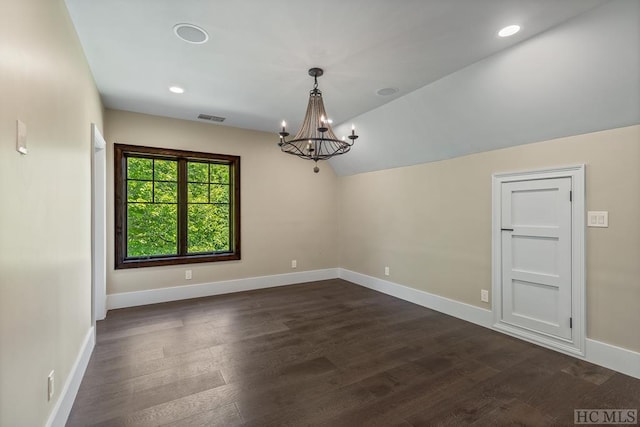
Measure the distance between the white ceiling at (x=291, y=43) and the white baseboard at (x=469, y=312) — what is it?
2711 mm

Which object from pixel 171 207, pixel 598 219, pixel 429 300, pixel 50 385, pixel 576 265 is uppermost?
pixel 171 207

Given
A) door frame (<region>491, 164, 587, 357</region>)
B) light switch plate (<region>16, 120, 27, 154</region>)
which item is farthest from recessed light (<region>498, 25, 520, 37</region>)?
light switch plate (<region>16, 120, 27, 154</region>)

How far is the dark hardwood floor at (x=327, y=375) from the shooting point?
1954 millimetres

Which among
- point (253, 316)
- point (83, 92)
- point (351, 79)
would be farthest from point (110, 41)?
point (253, 316)

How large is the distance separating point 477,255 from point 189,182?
4.21m

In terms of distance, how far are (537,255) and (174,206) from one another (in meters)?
4.73

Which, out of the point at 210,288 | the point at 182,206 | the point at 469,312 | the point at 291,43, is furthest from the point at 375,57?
the point at 210,288

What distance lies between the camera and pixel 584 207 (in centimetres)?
267

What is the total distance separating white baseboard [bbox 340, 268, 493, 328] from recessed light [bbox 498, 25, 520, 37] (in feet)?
9.29

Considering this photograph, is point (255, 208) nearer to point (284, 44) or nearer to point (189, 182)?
point (189, 182)

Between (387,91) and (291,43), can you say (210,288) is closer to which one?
(291,43)

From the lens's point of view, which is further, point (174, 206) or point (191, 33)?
point (174, 206)

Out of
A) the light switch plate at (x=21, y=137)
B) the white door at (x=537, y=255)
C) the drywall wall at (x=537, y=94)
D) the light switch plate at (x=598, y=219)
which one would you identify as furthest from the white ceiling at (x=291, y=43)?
the light switch plate at (x=598, y=219)

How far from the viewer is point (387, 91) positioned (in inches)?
134
